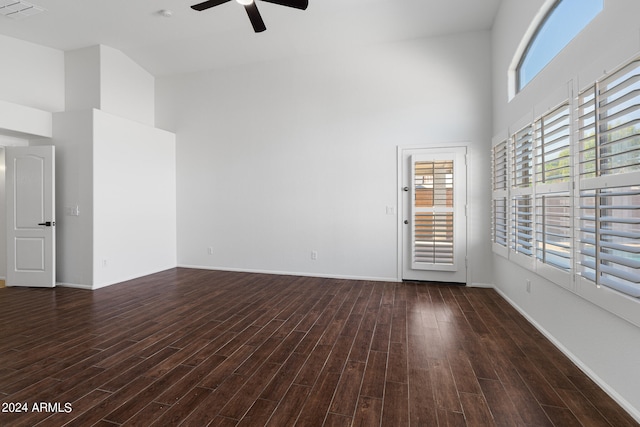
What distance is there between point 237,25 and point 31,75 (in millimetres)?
3362

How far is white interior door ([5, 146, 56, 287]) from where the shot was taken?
486cm

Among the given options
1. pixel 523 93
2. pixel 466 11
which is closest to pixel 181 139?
pixel 466 11

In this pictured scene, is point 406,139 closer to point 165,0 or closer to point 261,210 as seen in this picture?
point 261,210

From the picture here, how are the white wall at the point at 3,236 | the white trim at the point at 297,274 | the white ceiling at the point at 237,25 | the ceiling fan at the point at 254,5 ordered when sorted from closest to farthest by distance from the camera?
1. the ceiling fan at the point at 254,5
2. the white ceiling at the point at 237,25
3. the white trim at the point at 297,274
4. the white wall at the point at 3,236

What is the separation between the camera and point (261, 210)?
19.2ft

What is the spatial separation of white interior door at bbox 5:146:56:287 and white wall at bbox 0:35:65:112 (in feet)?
2.73

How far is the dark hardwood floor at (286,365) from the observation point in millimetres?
1878

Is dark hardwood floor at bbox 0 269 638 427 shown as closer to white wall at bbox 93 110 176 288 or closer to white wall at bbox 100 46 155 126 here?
white wall at bbox 93 110 176 288

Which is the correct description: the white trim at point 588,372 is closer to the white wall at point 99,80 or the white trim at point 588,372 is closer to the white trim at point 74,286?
the white trim at point 74,286

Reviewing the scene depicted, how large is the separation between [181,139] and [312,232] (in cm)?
327

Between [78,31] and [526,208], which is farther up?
[78,31]

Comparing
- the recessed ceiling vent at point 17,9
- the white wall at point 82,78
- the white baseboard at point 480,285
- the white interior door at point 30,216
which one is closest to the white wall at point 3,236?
the white interior door at point 30,216

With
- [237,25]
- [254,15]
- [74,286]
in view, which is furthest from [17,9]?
[74,286]

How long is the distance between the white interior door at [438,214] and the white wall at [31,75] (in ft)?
19.5
